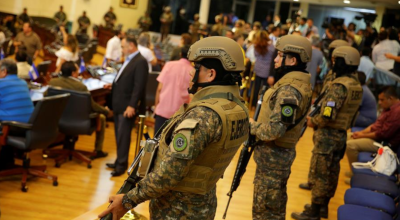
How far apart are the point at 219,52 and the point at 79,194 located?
355 cm

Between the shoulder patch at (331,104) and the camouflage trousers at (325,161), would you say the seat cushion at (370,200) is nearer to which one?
the camouflage trousers at (325,161)

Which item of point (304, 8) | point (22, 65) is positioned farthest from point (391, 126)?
point (304, 8)

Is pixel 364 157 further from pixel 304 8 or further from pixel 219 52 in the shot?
pixel 304 8

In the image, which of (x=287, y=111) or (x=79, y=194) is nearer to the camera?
(x=287, y=111)

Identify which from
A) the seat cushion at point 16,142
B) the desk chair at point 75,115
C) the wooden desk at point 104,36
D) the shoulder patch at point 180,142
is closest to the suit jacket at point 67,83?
the desk chair at point 75,115

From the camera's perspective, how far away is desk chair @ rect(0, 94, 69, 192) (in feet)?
18.1

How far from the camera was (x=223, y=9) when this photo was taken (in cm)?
2762

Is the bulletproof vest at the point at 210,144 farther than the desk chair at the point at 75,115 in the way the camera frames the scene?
No

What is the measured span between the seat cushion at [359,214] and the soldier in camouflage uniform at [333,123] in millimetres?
734

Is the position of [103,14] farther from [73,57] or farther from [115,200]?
[115,200]

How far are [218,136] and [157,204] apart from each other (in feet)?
1.51

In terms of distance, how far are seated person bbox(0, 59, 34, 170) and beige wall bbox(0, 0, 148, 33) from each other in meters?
18.7

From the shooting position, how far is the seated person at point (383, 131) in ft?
20.3

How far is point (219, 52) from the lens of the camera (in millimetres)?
2588
